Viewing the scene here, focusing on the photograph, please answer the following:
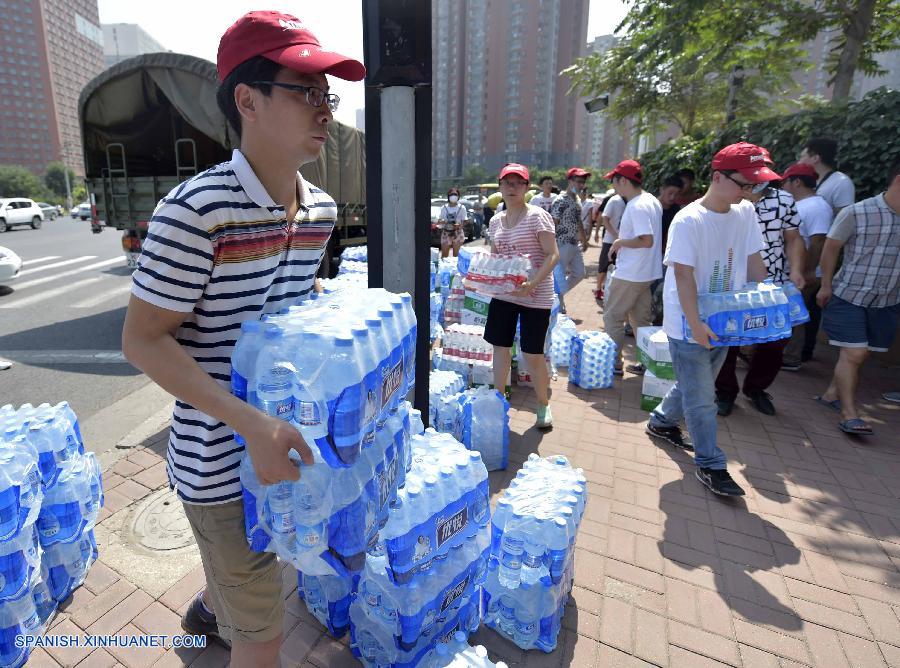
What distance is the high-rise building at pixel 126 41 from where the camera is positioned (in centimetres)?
11619

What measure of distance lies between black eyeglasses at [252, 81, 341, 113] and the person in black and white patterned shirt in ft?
14.6

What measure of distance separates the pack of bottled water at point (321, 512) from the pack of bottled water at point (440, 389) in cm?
210

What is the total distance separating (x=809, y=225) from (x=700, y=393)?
3162 millimetres

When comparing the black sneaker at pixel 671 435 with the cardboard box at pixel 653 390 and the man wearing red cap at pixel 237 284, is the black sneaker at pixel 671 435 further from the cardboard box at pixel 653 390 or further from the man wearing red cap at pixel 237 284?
the man wearing red cap at pixel 237 284

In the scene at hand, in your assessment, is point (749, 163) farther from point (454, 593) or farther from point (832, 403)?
point (832, 403)

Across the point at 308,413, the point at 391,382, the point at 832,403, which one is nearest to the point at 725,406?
the point at 832,403

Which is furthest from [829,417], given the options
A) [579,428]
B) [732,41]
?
[732,41]

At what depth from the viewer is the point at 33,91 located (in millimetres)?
85250

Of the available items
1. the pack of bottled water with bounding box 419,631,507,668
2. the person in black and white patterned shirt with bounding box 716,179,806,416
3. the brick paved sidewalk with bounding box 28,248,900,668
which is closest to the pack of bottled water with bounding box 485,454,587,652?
the brick paved sidewalk with bounding box 28,248,900,668

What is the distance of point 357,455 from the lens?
1365 millimetres

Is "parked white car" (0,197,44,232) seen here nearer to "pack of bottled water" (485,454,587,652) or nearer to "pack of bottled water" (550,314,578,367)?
"pack of bottled water" (550,314,578,367)

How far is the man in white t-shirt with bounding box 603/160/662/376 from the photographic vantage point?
4.95 meters

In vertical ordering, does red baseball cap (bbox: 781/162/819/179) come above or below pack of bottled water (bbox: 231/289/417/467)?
above

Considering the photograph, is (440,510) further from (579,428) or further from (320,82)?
(579,428)
